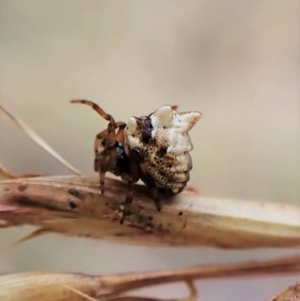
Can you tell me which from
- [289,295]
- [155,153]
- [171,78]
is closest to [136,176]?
[155,153]

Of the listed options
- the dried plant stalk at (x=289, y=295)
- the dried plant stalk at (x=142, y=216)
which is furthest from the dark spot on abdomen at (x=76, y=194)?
the dried plant stalk at (x=289, y=295)

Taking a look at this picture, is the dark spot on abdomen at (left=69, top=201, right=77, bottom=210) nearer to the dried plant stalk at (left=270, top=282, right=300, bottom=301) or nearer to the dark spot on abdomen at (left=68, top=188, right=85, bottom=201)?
the dark spot on abdomen at (left=68, top=188, right=85, bottom=201)

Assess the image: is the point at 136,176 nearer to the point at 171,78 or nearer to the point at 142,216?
the point at 142,216

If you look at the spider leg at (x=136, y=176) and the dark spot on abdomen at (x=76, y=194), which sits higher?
the spider leg at (x=136, y=176)

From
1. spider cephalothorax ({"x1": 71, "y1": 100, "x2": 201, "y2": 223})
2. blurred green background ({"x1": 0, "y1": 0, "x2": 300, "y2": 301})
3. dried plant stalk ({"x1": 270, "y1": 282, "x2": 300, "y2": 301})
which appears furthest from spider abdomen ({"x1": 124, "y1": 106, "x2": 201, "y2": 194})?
blurred green background ({"x1": 0, "y1": 0, "x2": 300, "y2": 301})

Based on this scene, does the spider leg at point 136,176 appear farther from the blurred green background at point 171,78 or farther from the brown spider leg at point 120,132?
the blurred green background at point 171,78
